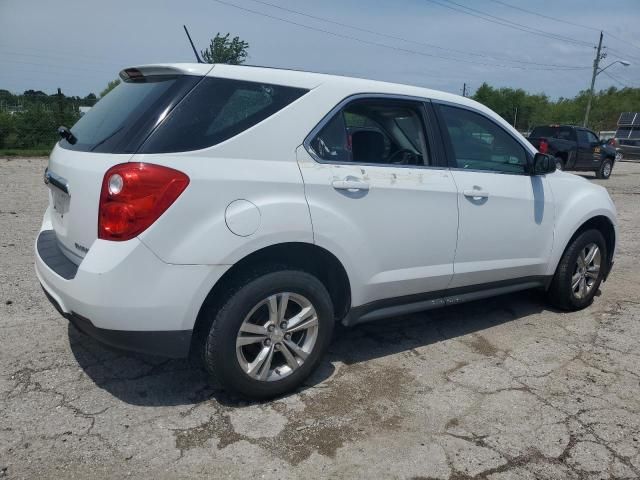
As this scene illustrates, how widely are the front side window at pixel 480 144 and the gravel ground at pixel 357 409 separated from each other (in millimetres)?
1315

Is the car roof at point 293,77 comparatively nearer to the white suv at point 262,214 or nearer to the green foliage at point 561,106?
the white suv at point 262,214

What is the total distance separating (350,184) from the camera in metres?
3.12

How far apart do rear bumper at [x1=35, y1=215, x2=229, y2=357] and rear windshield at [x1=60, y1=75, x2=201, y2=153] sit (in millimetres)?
540

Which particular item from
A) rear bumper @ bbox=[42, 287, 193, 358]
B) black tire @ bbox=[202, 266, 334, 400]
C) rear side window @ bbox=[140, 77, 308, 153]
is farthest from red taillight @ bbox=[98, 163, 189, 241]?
black tire @ bbox=[202, 266, 334, 400]

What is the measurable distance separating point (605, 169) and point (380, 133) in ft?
61.0

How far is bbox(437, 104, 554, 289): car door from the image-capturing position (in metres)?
3.77

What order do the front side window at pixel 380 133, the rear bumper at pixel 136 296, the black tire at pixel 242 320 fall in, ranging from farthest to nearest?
the front side window at pixel 380 133
the black tire at pixel 242 320
the rear bumper at pixel 136 296

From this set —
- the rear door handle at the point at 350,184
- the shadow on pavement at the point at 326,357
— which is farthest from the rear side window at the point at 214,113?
the shadow on pavement at the point at 326,357

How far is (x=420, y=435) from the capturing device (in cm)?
283

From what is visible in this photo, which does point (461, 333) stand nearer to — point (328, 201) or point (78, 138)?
point (328, 201)

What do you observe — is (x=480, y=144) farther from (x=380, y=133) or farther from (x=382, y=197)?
(x=382, y=197)

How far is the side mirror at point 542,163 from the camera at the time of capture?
165 inches

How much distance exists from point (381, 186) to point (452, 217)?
65 centimetres

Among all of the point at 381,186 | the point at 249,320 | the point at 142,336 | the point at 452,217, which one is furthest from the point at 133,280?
the point at 452,217
